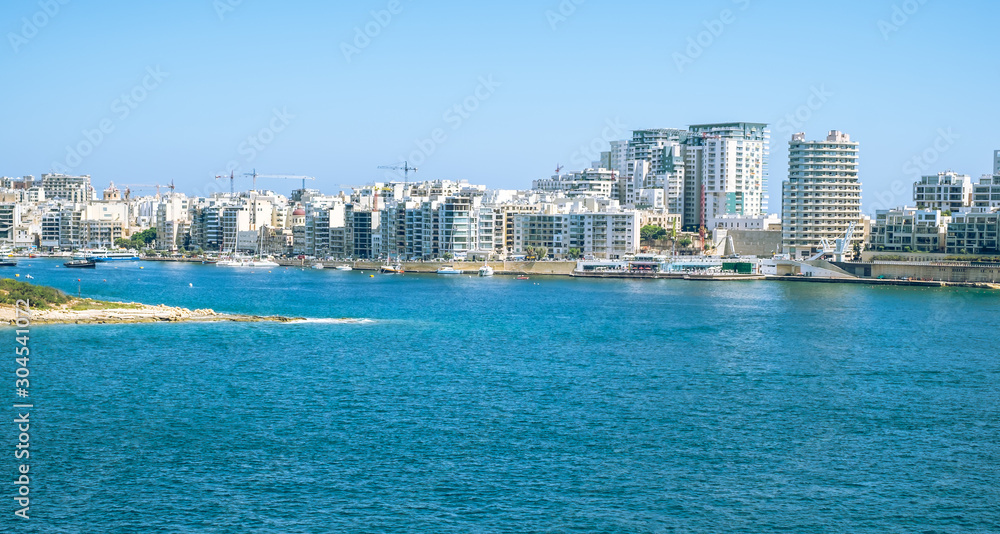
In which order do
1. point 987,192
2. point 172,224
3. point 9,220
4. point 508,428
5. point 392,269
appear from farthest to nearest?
point 9,220 < point 172,224 < point 392,269 < point 987,192 < point 508,428

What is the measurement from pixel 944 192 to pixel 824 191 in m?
8.29

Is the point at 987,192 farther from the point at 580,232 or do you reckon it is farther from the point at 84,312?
the point at 84,312

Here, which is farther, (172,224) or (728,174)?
(172,224)

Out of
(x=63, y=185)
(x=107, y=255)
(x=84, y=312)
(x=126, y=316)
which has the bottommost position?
(x=126, y=316)

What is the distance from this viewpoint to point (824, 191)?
240ft

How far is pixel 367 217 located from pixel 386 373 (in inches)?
2530

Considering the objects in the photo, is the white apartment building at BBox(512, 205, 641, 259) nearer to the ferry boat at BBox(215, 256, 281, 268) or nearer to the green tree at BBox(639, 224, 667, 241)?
the green tree at BBox(639, 224, 667, 241)

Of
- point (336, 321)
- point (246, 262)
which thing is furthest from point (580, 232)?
point (336, 321)

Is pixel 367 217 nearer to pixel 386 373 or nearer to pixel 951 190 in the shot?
pixel 951 190

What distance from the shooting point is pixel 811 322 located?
41031mm

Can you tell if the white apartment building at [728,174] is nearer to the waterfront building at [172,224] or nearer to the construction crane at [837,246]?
the construction crane at [837,246]

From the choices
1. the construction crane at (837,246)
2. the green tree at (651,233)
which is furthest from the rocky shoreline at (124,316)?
the green tree at (651,233)

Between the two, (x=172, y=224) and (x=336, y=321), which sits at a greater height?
(x=172, y=224)

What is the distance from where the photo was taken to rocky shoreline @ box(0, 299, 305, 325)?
3506cm
